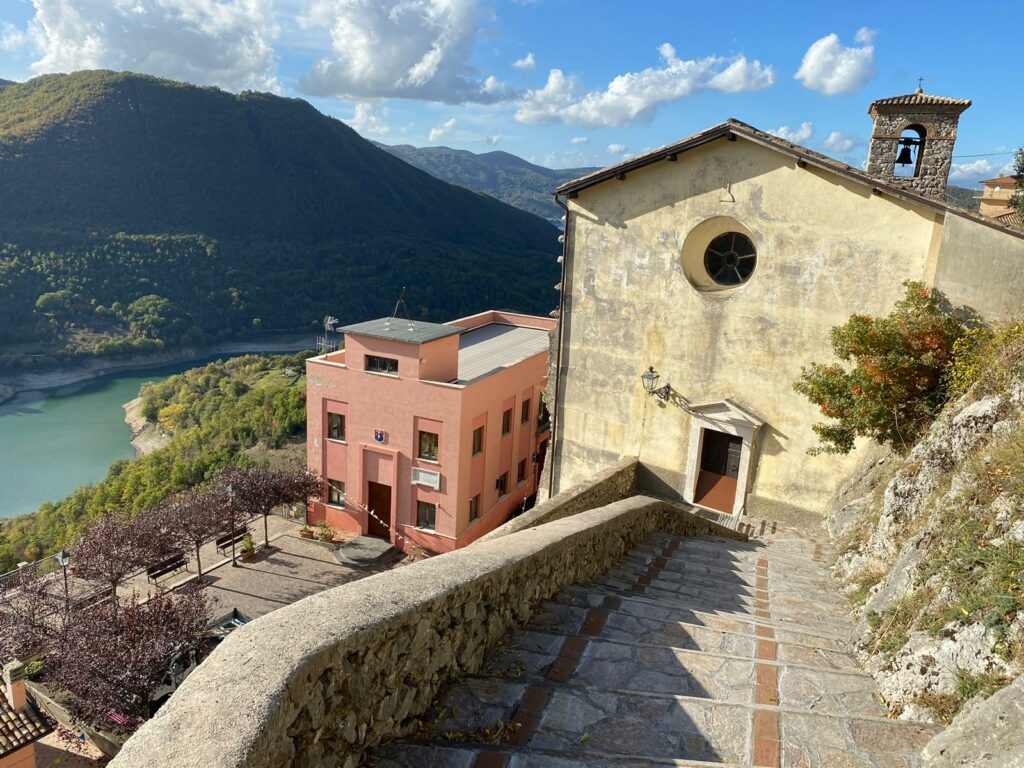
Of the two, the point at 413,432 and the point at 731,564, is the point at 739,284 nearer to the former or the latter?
the point at 731,564

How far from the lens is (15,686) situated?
41.0ft

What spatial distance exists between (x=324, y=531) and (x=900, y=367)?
19211mm

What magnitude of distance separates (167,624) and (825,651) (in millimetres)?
13247

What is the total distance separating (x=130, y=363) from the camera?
7856 centimetres

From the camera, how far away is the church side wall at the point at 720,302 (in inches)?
424

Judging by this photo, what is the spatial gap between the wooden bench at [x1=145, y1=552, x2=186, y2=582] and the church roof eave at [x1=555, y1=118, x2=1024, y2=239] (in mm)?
16343

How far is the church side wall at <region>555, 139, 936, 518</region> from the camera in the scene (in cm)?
1076

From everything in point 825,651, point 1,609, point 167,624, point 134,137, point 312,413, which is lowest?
point 1,609

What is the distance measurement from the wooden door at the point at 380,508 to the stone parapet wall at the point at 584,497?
1190 cm

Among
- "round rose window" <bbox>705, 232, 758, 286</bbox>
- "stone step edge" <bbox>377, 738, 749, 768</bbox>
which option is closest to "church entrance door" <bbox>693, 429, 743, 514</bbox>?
"round rose window" <bbox>705, 232, 758, 286</bbox>

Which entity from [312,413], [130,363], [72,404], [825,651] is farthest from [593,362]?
[130,363]

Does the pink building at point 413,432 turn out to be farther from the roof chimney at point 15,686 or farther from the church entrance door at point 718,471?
the roof chimney at point 15,686

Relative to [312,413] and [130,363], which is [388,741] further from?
[130,363]

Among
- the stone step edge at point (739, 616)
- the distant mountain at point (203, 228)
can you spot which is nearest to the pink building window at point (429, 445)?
the stone step edge at point (739, 616)
